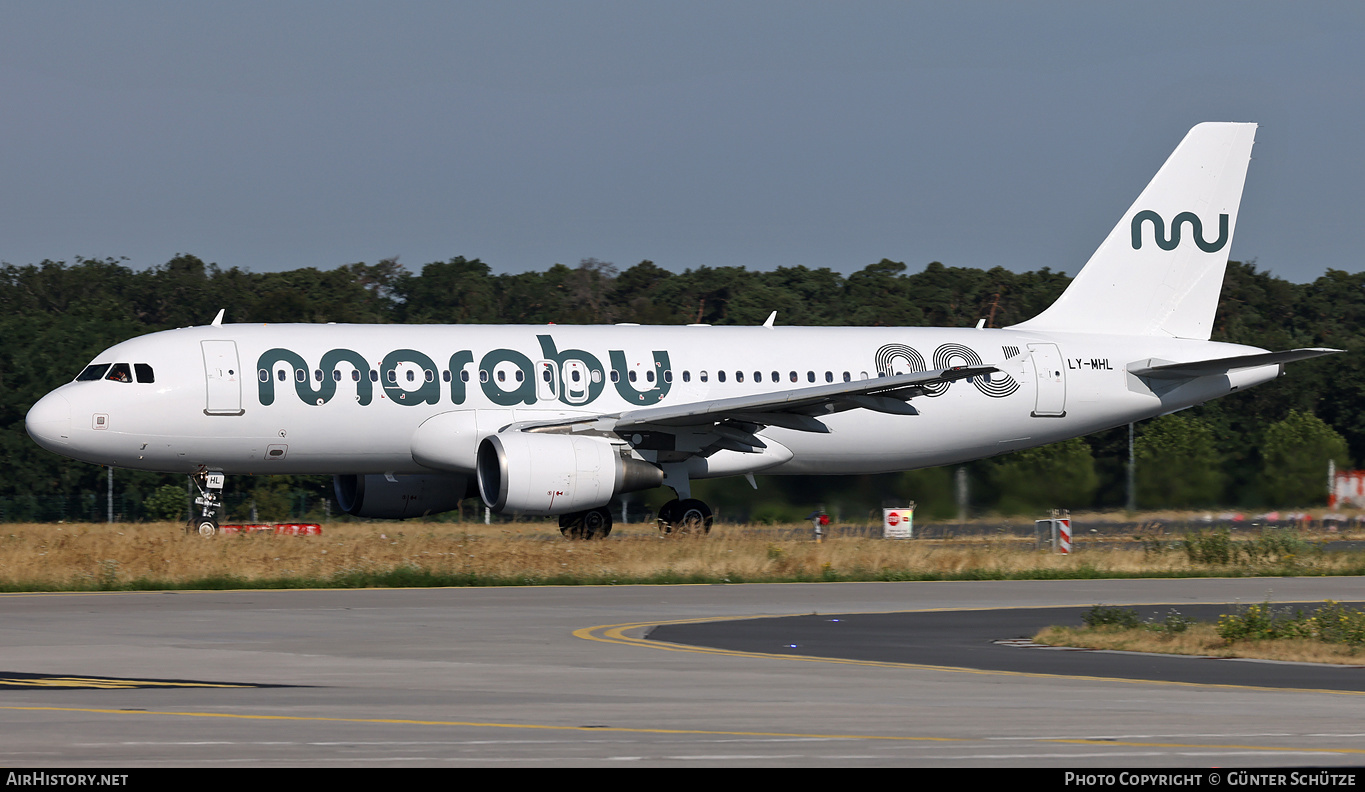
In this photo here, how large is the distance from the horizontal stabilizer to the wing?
21.9ft

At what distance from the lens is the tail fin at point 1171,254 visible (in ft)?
125

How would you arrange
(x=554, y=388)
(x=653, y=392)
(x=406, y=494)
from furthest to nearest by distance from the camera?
(x=406, y=494) < (x=653, y=392) < (x=554, y=388)

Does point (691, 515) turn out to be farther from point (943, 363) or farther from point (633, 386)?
point (943, 363)

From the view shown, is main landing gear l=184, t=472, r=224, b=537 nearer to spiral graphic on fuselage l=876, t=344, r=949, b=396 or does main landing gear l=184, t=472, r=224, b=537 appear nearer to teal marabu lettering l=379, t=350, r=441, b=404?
teal marabu lettering l=379, t=350, r=441, b=404

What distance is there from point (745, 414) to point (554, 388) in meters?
3.58

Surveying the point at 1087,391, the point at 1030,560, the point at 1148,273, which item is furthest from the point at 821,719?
the point at 1148,273

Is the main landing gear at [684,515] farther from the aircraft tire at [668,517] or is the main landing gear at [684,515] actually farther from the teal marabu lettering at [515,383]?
the teal marabu lettering at [515,383]

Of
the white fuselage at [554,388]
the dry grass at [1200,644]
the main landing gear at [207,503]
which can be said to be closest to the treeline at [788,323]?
the white fuselage at [554,388]

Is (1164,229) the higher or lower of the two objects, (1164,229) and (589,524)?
the higher

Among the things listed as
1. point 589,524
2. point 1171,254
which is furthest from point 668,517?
point 1171,254

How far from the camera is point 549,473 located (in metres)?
29.7

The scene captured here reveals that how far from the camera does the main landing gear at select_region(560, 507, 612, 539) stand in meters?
33.0

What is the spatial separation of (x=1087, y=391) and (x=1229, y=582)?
11.3 metres

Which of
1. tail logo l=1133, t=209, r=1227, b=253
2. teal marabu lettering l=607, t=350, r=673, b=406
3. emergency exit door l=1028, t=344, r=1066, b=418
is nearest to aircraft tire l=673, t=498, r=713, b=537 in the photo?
teal marabu lettering l=607, t=350, r=673, b=406
